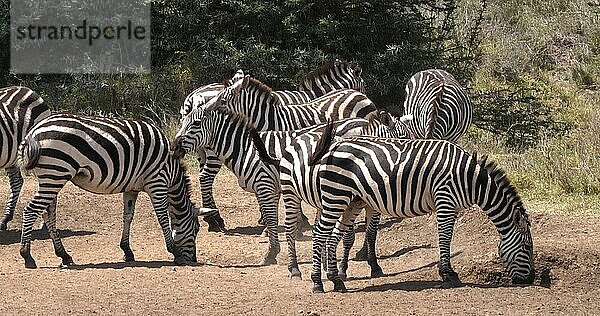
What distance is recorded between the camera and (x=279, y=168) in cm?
1070

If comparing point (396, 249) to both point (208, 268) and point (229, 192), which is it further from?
point (229, 192)

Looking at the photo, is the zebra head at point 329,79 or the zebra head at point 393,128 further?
the zebra head at point 329,79

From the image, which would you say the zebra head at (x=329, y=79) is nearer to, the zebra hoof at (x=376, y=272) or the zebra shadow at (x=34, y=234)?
the zebra shadow at (x=34, y=234)

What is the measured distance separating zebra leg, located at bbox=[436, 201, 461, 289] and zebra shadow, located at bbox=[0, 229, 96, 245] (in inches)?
229

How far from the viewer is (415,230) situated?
42.0ft

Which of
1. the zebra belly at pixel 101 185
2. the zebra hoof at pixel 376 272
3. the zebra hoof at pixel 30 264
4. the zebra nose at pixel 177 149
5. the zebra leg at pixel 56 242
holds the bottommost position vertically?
the zebra hoof at pixel 376 272

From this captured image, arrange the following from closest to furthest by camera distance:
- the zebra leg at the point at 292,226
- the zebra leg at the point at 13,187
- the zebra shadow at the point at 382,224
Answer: the zebra leg at the point at 292,226, the zebra shadow at the point at 382,224, the zebra leg at the point at 13,187

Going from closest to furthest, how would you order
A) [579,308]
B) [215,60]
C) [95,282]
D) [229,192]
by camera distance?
[579,308], [95,282], [229,192], [215,60]

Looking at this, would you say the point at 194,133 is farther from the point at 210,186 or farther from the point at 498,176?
the point at 498,176

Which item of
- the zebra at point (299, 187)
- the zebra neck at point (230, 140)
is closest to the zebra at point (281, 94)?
the zebra neck at point (230, 140)

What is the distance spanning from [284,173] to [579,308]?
339 centimetres

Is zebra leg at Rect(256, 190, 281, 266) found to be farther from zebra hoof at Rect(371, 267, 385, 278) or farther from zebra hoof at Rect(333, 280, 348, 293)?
zebra hoof at Rect(333, 280, 348, 293)

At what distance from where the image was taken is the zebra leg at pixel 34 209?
1059 cm

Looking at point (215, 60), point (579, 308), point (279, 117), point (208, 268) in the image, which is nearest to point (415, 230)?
point (279, 117)
